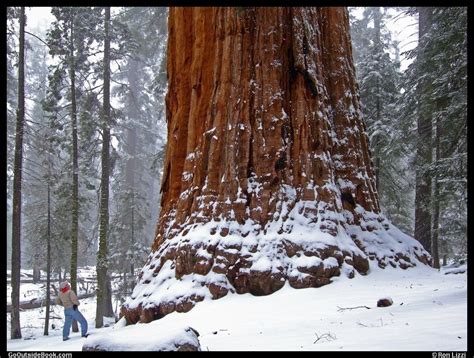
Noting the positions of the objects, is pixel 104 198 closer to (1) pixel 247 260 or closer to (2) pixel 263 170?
(2) pixel 263 170

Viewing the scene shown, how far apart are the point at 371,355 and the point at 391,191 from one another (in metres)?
16.1

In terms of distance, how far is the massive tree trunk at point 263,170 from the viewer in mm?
7785

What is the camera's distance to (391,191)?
19.0 m

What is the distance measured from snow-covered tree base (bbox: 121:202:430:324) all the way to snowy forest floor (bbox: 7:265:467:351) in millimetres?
215

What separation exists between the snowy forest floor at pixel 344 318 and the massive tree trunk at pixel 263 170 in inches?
16.3

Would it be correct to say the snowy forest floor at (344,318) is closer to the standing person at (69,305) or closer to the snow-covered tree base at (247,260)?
the snow-covered tree base at (247,260)

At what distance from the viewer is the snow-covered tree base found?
7.53 m

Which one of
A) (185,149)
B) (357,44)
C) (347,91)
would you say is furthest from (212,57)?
(357,44)

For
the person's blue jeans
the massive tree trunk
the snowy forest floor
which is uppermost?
the massive tree trunk

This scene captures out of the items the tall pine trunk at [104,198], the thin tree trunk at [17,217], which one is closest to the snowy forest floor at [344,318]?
the tall pine trunk at [104,198]

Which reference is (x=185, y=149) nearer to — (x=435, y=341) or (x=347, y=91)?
(x=347, y=91)

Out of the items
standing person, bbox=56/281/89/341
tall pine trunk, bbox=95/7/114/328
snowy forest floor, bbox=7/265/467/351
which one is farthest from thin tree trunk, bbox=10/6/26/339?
snowy forest floor, bbox=7/265/467/351

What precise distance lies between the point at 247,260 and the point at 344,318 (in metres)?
2.42

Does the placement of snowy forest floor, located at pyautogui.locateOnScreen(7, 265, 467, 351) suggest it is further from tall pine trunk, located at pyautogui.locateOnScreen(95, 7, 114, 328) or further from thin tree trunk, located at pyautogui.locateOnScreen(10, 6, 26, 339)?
thin tree trunk, located at pyautogui.locateOnScreen(10, 6, 26, 339)
